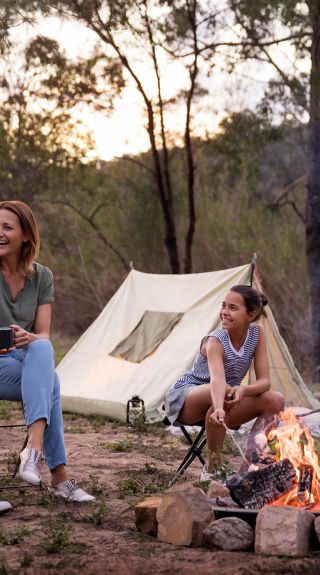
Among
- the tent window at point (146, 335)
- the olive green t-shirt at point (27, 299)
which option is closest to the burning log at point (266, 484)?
the olive green t-shirt at point (27, 299)

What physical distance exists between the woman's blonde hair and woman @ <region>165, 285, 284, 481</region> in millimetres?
824

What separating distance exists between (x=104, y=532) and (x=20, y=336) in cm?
83

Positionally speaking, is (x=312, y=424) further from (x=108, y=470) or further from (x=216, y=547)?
(x=216, y=547)

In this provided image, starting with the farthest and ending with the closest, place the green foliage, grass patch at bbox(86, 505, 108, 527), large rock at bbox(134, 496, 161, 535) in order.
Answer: the green foliage
grass patch at bbox(86, 505, 108, 527)
large rock at bbox(134, 496, 161, 535)

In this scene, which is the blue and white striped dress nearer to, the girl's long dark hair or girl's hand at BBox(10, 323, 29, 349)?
the girl's long dark hair

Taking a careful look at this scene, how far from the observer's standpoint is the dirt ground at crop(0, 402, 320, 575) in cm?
298

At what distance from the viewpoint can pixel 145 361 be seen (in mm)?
7184

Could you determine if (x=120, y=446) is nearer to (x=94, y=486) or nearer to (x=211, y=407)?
(x=94, y=486)

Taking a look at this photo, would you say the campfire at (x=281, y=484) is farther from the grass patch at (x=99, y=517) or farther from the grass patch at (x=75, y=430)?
the grass patch at (x=75, y=430)

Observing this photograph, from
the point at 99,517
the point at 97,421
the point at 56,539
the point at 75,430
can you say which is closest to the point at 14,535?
the point at 56,539

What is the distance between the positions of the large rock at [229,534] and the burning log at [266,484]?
203mm

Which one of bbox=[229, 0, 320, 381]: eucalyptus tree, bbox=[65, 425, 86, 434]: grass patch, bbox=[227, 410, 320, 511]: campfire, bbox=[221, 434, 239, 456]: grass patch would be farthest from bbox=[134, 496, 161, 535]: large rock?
bbox=[229, 0, 320, 381]: eucalyptus tree

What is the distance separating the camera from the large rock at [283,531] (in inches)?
124

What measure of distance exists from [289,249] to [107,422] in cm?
634
